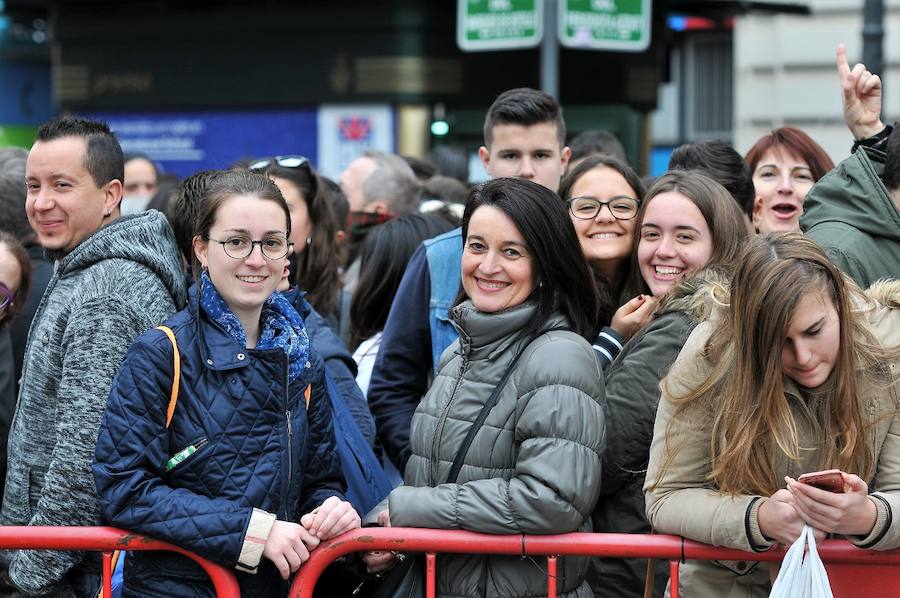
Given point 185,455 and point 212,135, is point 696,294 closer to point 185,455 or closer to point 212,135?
point 185,455

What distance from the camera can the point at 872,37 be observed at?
9.38 metres

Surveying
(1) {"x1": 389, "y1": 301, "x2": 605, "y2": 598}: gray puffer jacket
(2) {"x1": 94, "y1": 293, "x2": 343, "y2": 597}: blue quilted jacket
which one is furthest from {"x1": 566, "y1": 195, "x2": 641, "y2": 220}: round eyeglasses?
(2) {"x1": 94, "y1": 293, "x2": 343, "y2": 597}: blue quilted jacket

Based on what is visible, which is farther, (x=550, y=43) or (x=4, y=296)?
(x=550, y=43)

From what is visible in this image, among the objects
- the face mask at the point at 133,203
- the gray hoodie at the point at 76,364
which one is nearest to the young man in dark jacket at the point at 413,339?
the gray hoodie at the point at 76,364

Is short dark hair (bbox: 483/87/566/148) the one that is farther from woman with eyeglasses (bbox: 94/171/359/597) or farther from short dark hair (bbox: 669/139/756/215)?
woman with eyeglasses (bbox: 94/171/359/597)

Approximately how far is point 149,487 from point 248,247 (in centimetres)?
76

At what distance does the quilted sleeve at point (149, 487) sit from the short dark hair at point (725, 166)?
2.46 m

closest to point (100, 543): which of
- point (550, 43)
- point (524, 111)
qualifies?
point (524, 111)

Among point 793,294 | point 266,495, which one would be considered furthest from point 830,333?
point 266,495

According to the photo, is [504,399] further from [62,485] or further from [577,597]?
[62,485]

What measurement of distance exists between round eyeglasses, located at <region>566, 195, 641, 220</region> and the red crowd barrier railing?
1498mm

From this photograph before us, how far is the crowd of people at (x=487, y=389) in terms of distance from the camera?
3.22 m

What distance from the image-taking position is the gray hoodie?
3547mm

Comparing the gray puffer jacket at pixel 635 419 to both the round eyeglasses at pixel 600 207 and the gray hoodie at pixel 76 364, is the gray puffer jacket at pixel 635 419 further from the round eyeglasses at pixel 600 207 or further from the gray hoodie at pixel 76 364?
the gray hoodie at pixel 76 364
